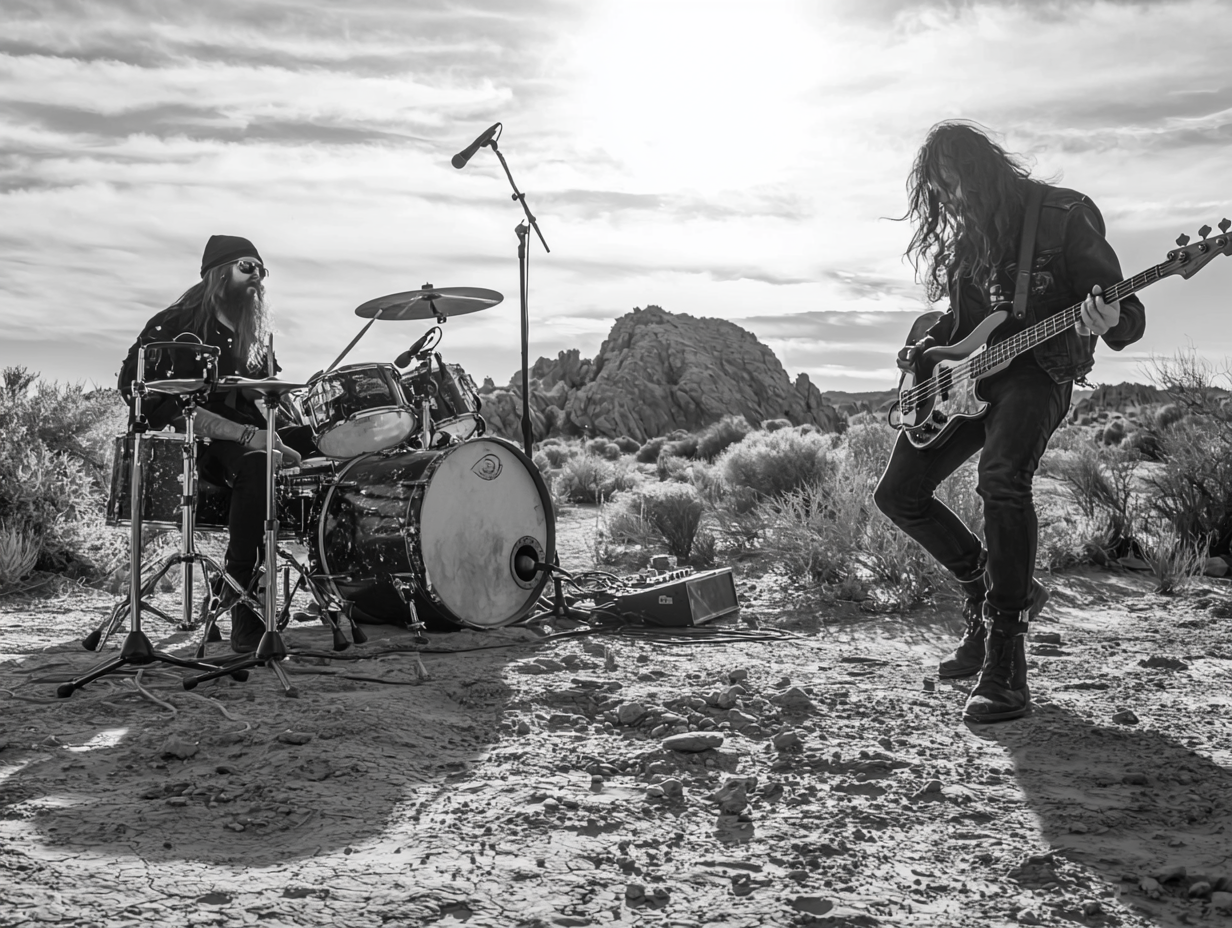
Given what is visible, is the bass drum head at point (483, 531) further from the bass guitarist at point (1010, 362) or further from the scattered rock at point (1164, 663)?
Result: the scattered rock at point (1164, 663)

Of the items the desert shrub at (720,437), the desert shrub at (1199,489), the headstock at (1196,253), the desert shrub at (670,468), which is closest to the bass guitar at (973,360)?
the headstock at (1196,253)

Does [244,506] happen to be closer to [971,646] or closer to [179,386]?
[179,386]

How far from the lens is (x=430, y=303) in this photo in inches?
240

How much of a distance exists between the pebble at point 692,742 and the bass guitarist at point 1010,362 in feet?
3.32

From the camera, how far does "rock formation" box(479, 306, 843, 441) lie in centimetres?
5372

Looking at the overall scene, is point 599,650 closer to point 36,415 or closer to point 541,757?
point 541,757

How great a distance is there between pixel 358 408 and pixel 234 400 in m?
0.71

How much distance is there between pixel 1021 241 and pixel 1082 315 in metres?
0.41

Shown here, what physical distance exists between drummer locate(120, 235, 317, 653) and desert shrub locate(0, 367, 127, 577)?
104 inches

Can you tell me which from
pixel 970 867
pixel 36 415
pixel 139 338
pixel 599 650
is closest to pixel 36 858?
pixel 970 867

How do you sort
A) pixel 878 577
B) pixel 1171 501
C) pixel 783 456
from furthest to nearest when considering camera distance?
pixel 783 456 → pixel 1171 501 → pixel 878 577

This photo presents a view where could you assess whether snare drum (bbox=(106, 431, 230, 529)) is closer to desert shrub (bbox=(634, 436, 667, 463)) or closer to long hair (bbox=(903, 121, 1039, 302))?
long hair (bbox=(903, 121, 1039, 302))

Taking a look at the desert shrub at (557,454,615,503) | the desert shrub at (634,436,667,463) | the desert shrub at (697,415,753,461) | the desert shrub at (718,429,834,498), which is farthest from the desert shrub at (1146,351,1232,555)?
the desert shrub at (634,436,667,463)

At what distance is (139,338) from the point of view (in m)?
5.30
